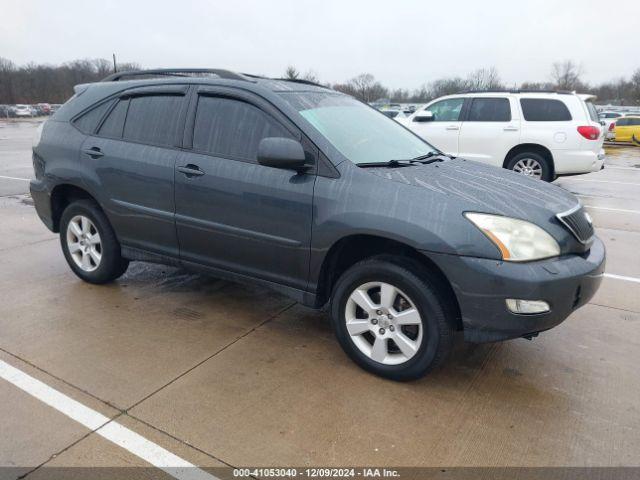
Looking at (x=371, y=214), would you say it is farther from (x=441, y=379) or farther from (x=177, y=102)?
(x=177, y=102)

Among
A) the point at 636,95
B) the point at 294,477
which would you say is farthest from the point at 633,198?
the point at 636,95

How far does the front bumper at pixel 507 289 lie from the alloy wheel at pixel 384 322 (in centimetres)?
30

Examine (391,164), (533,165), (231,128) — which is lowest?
(533,165)

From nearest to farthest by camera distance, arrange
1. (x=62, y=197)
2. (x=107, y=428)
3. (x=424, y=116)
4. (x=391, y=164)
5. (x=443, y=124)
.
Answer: (x=107, y=428)
(x=391, y=164)
(x=62, y=197)
(x=424, y=116)
(x=443, y=124)

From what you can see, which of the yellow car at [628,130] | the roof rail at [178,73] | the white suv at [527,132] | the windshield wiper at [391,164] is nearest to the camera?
the windshield wiper at [391,164]

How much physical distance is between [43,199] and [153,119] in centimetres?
147

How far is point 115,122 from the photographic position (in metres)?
4.12

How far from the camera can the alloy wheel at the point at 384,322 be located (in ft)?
9.53

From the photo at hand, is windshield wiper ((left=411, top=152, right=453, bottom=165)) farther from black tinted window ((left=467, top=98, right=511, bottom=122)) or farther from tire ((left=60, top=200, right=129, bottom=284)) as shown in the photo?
black tinted window ((left=467, top=98, right=511, bottom=122))

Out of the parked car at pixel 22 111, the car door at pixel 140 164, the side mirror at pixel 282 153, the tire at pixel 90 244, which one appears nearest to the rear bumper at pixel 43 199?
the tire at pixel 90 244

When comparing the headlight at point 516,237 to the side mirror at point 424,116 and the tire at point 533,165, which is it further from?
the side mirror at point 424,116

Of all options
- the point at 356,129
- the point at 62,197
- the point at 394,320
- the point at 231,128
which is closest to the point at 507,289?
the point at 394,320

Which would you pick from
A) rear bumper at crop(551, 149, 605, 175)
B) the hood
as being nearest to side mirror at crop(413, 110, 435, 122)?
rear bumper at crop(551, 149, 605, 175)

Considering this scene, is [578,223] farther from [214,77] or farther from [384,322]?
[214,77]
